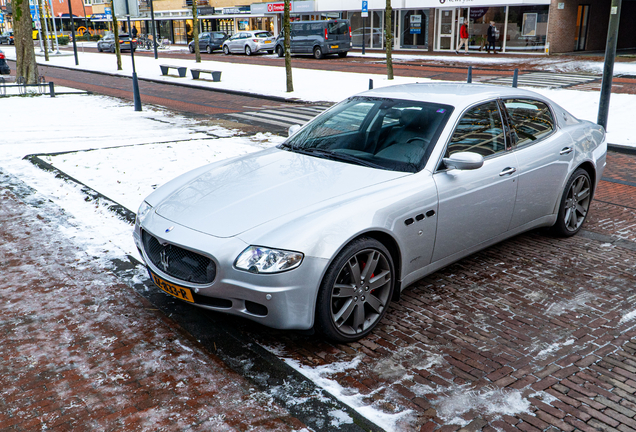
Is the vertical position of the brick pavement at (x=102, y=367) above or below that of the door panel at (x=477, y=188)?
below

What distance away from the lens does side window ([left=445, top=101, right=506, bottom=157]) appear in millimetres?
4684

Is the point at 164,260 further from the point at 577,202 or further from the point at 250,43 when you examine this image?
the point at 250,43

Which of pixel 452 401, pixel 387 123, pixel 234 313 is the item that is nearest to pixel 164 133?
pixel 387 123

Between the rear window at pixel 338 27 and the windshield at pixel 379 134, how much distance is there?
31.8 metres

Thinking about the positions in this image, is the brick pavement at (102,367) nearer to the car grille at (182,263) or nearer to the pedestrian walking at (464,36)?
the car grille at (182,263)

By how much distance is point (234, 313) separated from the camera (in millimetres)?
3766

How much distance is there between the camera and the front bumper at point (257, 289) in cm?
360

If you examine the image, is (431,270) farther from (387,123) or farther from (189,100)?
(189,100)

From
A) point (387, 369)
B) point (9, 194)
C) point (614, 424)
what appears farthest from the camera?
point (9, 194)

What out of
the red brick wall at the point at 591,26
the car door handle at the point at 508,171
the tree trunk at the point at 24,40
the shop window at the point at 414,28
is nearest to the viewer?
the car door handle at the point at 508,171

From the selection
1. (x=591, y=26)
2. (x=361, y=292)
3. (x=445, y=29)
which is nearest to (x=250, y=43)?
(x=445, y=29)

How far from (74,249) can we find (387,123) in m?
3.28

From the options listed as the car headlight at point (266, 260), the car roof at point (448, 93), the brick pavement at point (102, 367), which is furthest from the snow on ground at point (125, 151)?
the car roof at point (448, 93)

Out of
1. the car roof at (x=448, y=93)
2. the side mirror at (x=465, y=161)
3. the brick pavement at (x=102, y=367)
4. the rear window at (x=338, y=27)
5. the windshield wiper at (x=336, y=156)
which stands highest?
the rear window at (x=338, y=27)
